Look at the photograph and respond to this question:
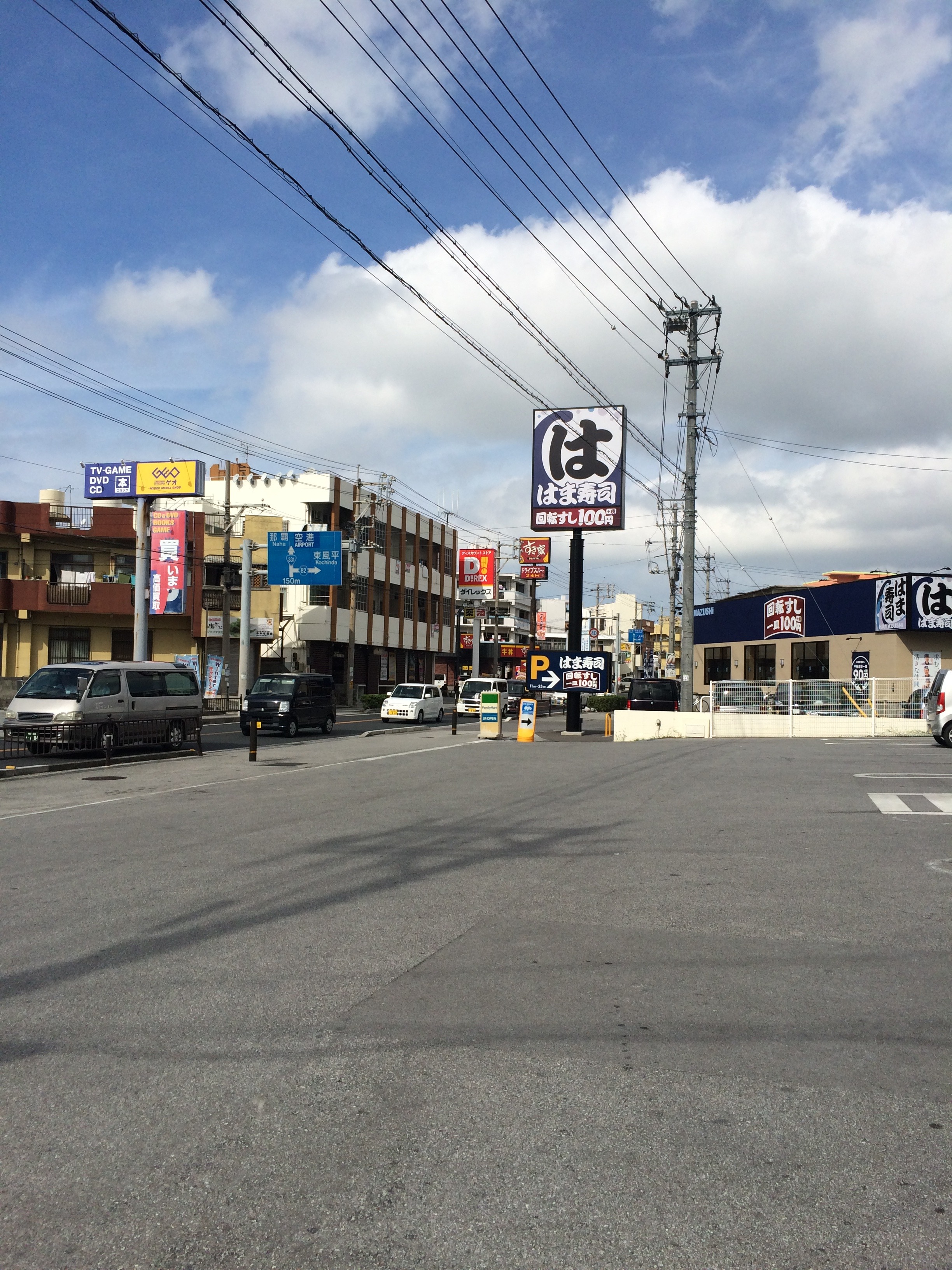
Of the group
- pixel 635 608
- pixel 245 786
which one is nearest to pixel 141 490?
pixel 245 786

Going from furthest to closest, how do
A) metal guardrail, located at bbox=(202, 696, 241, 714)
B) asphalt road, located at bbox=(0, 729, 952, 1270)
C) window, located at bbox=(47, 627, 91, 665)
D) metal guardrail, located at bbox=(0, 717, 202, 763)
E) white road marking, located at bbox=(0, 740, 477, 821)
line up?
window, located at bbox=(47, 627, 91, 665) → metal guardrail, located at bbox=(202, 696, 241, 714) → metal guardrail, located at bbox=(0, 717, 202, 763) → white road marking, located at bbox=(0, 740, 477, 821) → asphalt road, located at bbox=(0, 729, 952, 1270)

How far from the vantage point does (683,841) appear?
10.8m

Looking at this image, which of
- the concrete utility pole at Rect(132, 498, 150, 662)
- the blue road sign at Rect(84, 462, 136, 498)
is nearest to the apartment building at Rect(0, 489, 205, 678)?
the blue road sign at Rect(84, 462, 136, 498)

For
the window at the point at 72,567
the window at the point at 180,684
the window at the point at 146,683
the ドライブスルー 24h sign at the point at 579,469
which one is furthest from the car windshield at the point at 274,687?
the window at the point at 72,567

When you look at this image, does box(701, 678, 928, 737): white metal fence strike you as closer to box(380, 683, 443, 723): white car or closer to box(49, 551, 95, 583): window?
box(380, 683, 443, 723): white car

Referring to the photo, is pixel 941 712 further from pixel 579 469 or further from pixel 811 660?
pixel 811 660

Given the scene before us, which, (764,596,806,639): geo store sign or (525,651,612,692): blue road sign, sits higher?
(764,596,806,639): geo store sign

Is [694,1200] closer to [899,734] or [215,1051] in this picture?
[215,1051]

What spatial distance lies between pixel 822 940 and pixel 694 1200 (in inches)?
147

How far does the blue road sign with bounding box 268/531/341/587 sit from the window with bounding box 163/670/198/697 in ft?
64.8

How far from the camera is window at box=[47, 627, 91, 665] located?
155 ft

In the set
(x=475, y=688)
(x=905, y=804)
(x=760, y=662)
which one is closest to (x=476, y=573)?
(x=475, y=688)

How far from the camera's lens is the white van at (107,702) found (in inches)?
802

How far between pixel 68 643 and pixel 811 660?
112 ft
